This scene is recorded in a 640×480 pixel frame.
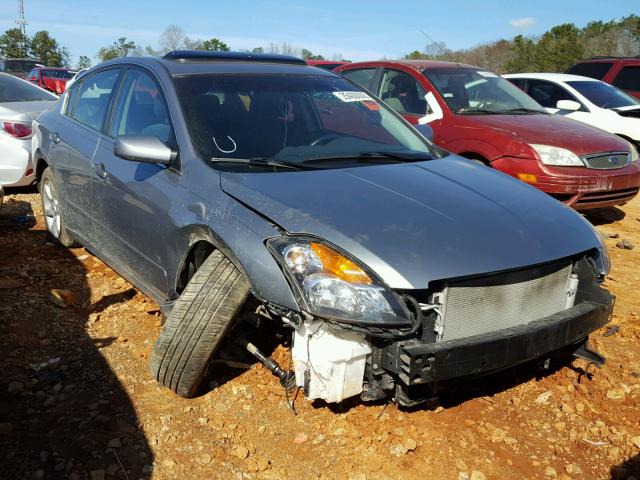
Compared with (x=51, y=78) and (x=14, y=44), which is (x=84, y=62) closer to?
(x=14, y=44)

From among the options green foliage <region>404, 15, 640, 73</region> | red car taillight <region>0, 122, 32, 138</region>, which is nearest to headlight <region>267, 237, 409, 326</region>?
red car taillight <region>0, 122, 32, 138</region>

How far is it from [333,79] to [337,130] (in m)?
0.61

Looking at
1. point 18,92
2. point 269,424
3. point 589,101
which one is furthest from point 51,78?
point 269,424

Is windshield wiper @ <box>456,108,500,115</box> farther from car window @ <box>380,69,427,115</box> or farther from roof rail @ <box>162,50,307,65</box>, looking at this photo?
roof rail @ <box>162,50,307,65</box>

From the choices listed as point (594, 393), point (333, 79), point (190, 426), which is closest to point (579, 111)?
point (333, 79)

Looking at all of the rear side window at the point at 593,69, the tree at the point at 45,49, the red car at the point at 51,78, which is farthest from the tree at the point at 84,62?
the rear side window at the point at 593,69

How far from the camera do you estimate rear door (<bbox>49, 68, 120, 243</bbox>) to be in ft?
13.6

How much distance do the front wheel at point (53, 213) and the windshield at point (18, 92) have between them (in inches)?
110

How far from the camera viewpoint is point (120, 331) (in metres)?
3.79

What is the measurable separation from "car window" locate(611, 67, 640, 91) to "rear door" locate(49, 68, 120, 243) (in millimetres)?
10558

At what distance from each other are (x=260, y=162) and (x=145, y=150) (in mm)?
592

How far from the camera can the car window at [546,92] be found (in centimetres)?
952

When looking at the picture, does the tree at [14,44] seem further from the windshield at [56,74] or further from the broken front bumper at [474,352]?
the broken front bumper at [474,352]

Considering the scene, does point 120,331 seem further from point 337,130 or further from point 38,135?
point 38,135
